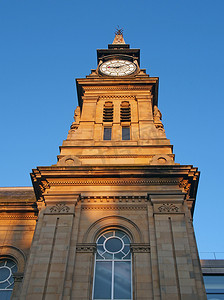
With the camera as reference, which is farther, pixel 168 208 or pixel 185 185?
pixel 185 185

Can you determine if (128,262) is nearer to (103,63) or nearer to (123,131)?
(123,131)

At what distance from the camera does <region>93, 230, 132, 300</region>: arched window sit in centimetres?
1662

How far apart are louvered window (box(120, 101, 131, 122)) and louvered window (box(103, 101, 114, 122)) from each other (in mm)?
769

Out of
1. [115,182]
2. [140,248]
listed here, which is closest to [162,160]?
[115,182]

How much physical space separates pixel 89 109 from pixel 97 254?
13637 millimetres

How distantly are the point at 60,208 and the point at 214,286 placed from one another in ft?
32.6

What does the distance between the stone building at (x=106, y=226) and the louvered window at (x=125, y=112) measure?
1551 millimetres

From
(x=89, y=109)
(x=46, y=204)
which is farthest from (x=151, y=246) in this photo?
(x=89, y=109)

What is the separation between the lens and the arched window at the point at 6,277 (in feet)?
64.2

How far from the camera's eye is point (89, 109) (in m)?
29.2

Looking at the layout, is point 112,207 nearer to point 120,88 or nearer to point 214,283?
point 214,283

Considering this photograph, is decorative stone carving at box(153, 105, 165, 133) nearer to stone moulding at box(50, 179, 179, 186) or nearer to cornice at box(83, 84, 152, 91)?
cornice at box(83, 84, 152, 91)

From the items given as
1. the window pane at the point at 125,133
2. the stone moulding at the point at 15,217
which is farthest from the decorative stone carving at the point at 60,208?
the window pane at the point at 125,133

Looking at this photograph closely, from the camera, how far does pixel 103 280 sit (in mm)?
17125
